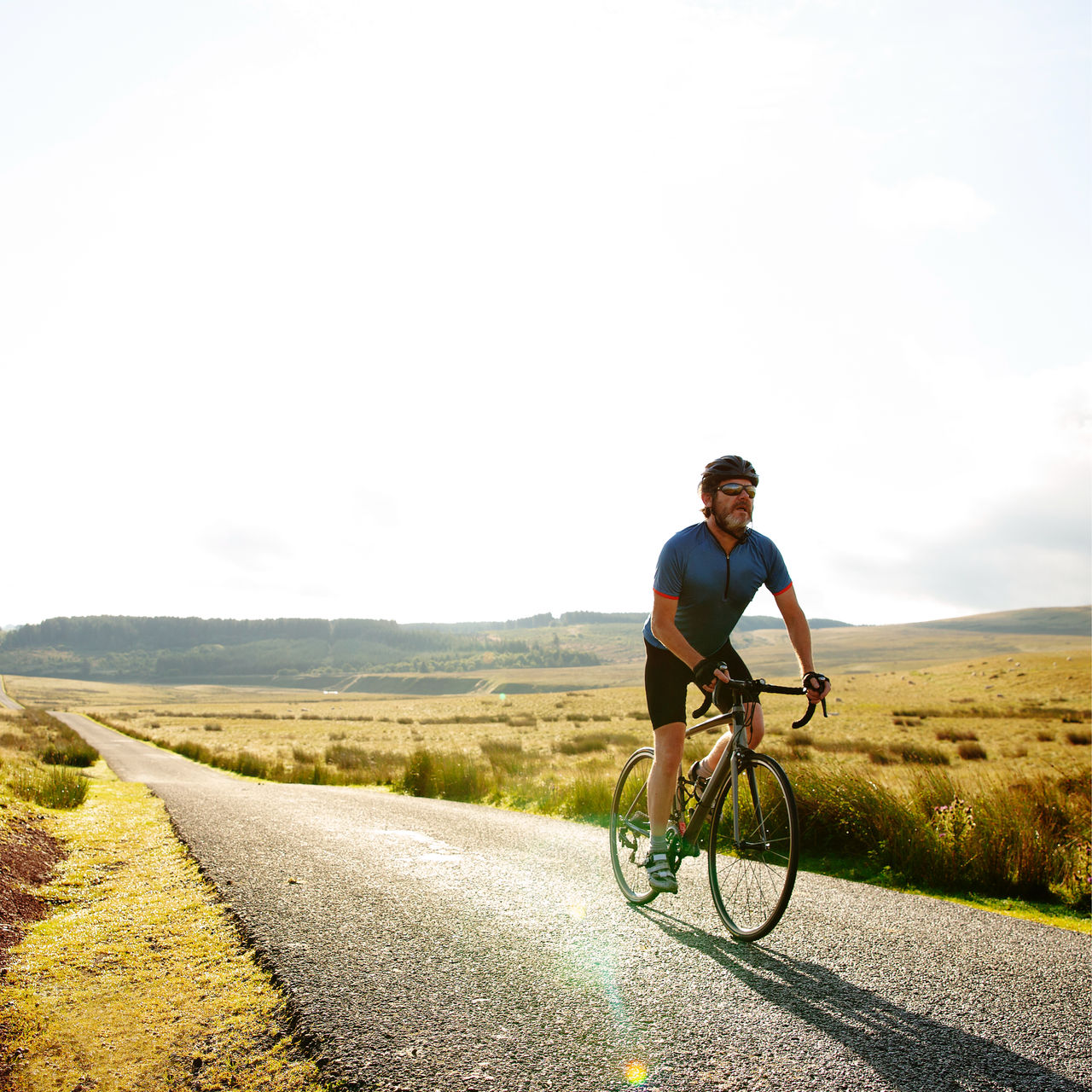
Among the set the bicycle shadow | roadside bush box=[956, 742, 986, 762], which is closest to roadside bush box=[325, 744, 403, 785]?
the bicycle shadow

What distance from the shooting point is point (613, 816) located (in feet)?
18.0

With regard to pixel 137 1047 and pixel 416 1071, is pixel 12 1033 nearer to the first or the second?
pixel 137 1047

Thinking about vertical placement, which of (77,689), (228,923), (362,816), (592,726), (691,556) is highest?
(691,556)

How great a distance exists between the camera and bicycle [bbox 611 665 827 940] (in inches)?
152

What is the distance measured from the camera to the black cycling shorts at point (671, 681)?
14.9ft

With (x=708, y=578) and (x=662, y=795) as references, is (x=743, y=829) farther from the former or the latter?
(x=708, y=578)

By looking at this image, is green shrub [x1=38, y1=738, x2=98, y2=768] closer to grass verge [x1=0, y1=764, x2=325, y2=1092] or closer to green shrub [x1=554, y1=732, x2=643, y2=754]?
green shrub [x1=554, y1=732, x2=643, y2=754]

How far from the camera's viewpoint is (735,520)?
4.24 meters

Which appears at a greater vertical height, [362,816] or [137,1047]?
[137,1047]

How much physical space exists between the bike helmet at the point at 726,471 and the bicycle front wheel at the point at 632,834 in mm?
1797

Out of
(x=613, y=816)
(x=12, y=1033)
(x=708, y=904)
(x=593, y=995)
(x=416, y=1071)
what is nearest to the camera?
(x=416, y=1071)

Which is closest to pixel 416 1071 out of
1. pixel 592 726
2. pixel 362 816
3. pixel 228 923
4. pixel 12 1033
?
pixel 12 1033

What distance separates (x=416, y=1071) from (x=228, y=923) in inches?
73.5

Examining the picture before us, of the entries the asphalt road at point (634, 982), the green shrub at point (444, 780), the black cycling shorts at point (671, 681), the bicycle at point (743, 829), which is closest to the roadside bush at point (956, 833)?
the asphalt road at point (634, 982)
